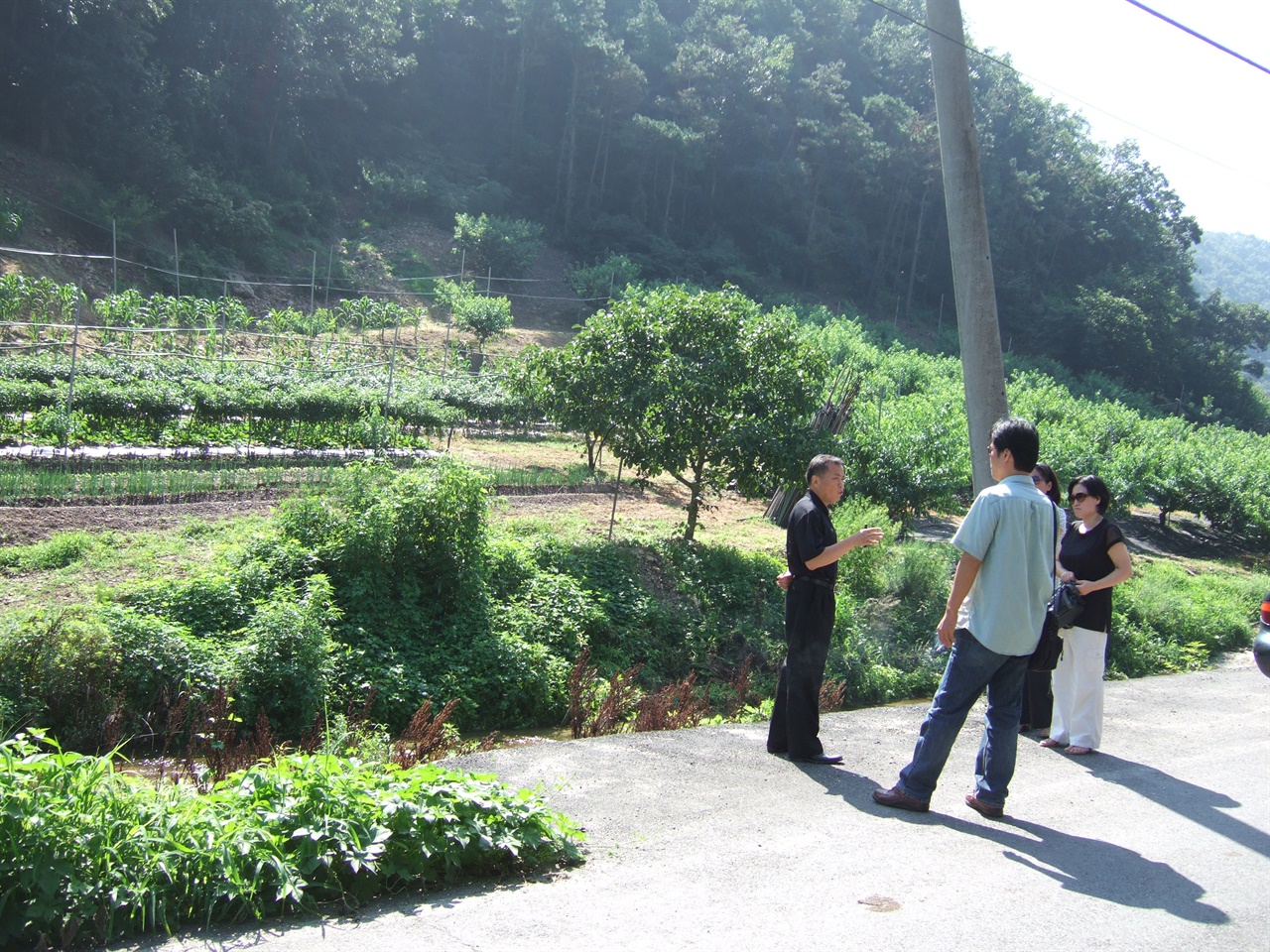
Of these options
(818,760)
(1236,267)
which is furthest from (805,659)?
(1236,267)

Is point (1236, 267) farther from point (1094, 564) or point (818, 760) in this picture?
point (818, 760)

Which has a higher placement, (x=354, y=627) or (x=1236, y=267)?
(x=1236, y=267)

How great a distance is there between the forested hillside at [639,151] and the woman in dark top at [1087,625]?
35.9 metres

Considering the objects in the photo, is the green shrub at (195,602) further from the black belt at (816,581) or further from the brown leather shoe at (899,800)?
the brown leather shoe at (899,800)

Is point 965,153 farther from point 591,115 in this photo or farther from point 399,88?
point 399,88

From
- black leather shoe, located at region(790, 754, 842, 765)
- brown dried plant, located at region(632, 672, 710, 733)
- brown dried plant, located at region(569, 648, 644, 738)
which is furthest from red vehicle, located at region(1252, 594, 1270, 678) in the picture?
brown dried plant, located at region(569, 648, 644, 738)

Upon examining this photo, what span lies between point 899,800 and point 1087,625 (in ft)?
7.11

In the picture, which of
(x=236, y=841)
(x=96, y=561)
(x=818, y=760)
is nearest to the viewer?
(x=236, y=841)

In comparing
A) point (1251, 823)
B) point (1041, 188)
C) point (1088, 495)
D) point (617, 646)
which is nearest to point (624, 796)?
point (1251, 823)

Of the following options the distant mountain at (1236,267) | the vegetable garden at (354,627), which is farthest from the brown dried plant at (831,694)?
the distant mountain at (1236,267)

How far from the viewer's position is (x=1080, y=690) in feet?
20.7

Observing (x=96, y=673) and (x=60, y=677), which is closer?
(x=60, y=677)

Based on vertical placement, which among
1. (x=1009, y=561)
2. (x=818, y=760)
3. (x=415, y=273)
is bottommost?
(x=818, y=760)

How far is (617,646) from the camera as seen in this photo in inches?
396
